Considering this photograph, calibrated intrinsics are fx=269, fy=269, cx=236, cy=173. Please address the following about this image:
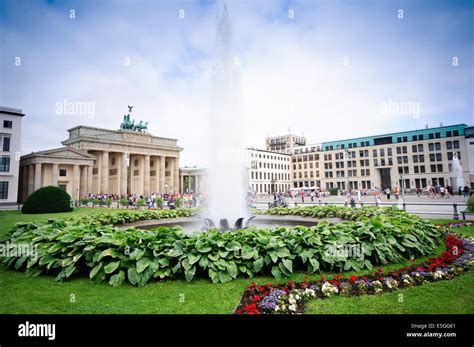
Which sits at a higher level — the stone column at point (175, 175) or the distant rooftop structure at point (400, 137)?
the distant rooftop structure at point (400, 137)

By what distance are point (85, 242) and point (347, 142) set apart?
10534 cm

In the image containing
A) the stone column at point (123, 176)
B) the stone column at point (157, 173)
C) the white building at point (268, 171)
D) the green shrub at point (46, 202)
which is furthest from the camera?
the white building at point (268, 171)

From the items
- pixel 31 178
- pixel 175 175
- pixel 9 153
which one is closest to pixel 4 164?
pixel 9 153

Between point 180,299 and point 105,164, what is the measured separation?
230 ft

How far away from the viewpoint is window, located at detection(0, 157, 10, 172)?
3604cm

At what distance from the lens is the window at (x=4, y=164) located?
36.0 meters

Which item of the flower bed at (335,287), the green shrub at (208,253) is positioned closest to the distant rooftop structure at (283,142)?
the green shrub at (208,253)

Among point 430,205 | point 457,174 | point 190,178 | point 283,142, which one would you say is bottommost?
point 430,205

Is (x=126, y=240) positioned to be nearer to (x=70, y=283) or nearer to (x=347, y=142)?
(x=70, y=283)

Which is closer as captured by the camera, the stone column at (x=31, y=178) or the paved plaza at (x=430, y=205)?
the paved plaza at (x=430, y=205)

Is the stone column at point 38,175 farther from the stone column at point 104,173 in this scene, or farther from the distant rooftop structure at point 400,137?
the distant rooftop structure at point 400,137

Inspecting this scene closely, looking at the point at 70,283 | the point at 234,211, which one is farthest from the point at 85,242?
the point at 234,211

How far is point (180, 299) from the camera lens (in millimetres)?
4902

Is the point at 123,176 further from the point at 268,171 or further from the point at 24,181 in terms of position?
the point at 268,171
